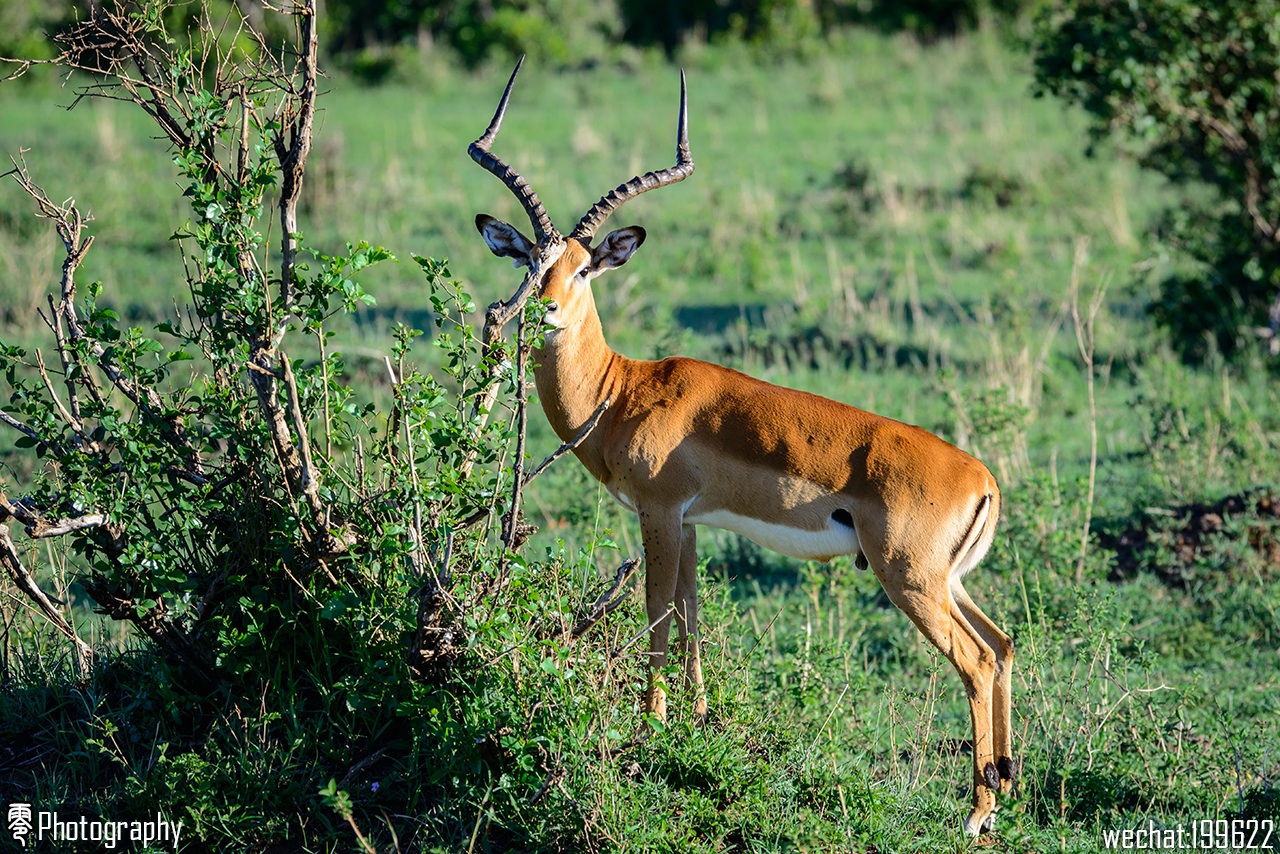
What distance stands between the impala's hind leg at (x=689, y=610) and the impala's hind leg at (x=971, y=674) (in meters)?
0.85

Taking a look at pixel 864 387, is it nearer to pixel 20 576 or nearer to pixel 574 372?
pixel 574 372

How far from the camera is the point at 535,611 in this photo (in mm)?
4684

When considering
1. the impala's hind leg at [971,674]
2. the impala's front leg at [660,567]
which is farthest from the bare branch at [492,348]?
the impala's hind leg at [971,674]

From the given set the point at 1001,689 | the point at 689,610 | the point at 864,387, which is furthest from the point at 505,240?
the point at 864,387

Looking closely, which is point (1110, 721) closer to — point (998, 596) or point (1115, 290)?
point (998, 596)

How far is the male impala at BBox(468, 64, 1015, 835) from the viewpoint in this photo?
5168mm

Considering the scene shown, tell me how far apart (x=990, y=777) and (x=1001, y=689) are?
15.0 inches

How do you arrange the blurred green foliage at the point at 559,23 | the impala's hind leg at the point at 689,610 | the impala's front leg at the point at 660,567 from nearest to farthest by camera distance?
the impala's hind leg at the point at 689,610, the impala's front leg at the point at 660,567, the blurred green foliage at the point at 559,23

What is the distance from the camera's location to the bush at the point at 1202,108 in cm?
989

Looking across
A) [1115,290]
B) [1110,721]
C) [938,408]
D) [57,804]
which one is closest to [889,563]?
[1110,721]

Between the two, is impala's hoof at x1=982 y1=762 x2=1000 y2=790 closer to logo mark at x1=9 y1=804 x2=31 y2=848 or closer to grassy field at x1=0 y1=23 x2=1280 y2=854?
grassy field at x1=0 y1=23 x2=1280 y2=854

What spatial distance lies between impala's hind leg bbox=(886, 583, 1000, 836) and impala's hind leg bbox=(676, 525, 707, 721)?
0.85 meters

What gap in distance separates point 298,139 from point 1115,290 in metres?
10.4

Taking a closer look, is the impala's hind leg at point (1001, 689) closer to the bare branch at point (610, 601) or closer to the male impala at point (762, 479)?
the male impala at point (762, 479)
